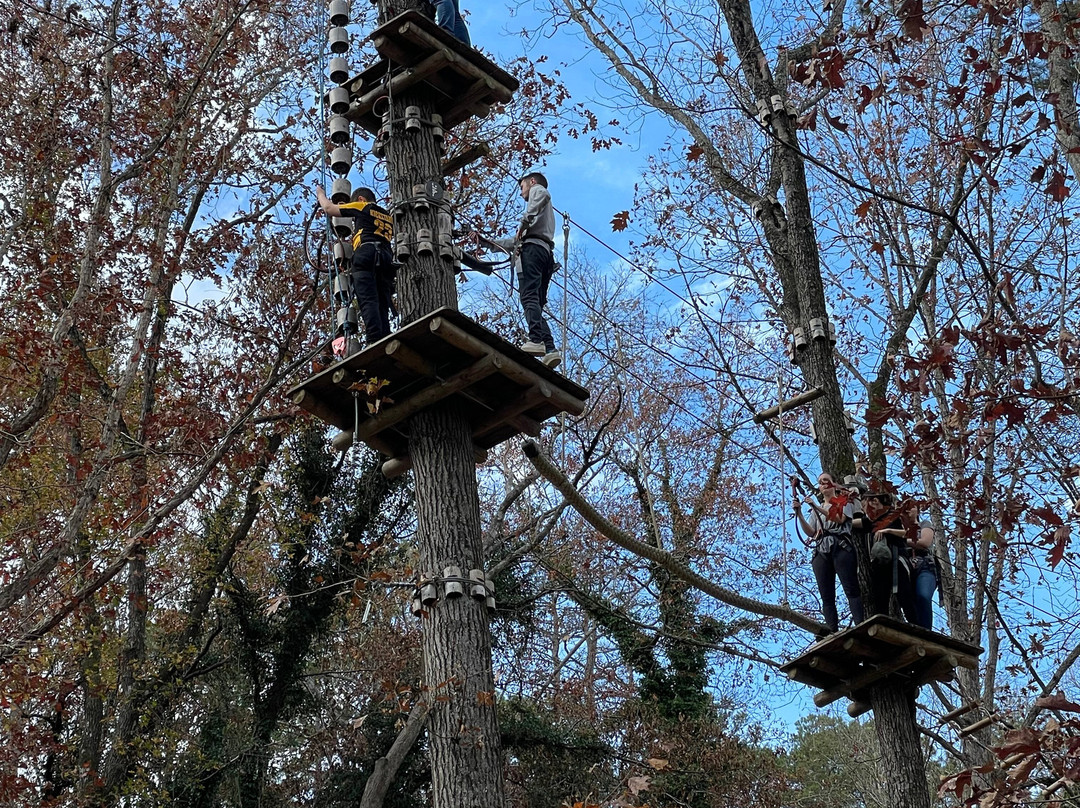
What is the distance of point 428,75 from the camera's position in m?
7.71

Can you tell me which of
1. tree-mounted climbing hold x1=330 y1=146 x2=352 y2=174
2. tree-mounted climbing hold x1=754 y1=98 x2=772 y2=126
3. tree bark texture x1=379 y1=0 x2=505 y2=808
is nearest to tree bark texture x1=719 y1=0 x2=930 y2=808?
tree-mounted climbing hold x1=754 y1=98 x2=772 y2=126

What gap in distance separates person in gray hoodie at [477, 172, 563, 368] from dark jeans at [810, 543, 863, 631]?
2354mm

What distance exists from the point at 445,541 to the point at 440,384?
2.95 ft

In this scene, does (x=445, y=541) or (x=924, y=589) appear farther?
(x=924, y=589)

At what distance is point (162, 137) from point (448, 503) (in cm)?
639

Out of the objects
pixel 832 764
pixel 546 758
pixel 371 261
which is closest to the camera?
pixel 371 261

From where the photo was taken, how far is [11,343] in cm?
1118

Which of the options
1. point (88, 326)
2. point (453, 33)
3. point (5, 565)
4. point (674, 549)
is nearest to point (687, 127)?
point (453, 33)

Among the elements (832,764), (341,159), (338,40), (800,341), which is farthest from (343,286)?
(832,764)

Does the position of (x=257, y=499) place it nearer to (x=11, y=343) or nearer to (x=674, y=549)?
(x=11, y=343)

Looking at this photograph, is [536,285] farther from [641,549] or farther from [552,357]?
[641,549]

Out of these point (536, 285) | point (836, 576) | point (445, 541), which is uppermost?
point (536, 285)

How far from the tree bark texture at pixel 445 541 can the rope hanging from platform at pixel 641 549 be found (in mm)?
491

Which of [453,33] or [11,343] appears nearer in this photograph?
[453,33]
